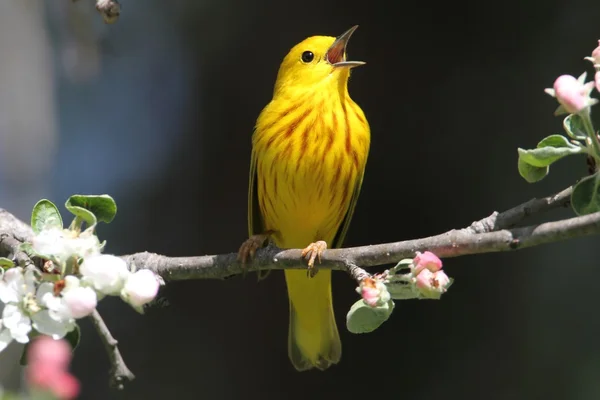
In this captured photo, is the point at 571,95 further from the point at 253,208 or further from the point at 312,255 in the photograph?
the point at 253,208

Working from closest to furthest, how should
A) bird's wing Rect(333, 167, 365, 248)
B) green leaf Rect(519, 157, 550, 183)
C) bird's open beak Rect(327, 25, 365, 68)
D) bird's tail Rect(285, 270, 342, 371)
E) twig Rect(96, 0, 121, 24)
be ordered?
green leaf Rect(519, 157, 550, 183) < twig Rect(96, 0, 121, 24) < bird's wing Rect(333, 167, 365, 248) < bird's open beak Rect(327, 25, 365, 68) < bird's tail Rect(285, 270, 342, 371)

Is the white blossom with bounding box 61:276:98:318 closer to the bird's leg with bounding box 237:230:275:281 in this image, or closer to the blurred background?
the bird's leg with bounding box 237:230:275:281

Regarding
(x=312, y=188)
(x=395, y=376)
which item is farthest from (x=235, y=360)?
(x=312, y=188)

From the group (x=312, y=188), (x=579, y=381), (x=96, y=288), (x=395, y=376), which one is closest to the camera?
(x=96, y=288)

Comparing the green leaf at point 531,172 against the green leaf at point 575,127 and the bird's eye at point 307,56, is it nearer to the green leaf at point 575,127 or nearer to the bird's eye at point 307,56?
the green leaf at point 575,127

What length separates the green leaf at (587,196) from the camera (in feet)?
5.10

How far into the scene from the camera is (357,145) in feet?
10.4

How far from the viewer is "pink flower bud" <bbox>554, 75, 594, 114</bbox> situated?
1503mm

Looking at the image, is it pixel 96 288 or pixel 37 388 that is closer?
pixel 37 388

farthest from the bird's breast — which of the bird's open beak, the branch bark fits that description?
the branch bark

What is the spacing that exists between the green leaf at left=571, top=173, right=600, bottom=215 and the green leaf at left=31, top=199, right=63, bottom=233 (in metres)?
1.05

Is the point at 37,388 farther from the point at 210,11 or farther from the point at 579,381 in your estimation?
the point at 210,11

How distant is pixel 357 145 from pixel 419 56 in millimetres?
1498

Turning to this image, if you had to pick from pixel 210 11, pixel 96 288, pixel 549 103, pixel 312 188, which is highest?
pixel 210 11
